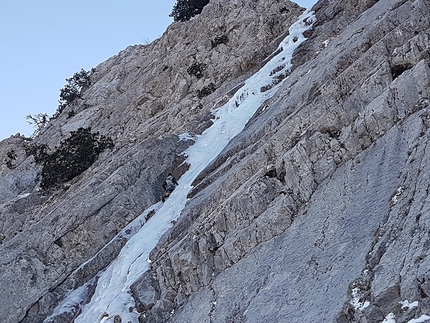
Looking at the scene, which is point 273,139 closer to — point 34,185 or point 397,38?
point 397,38

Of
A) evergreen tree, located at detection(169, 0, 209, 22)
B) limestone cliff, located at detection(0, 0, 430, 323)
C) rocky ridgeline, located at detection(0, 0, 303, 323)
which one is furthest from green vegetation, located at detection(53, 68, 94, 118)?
limestone cliff, located at detection(0, 0, 430, 323)

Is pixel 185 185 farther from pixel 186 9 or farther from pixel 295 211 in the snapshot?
pixel 186 9

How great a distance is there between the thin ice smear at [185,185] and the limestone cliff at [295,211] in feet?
2.00

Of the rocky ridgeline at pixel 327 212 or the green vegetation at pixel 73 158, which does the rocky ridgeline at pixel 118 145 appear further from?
the rocky ridgeline at pixel 327 212

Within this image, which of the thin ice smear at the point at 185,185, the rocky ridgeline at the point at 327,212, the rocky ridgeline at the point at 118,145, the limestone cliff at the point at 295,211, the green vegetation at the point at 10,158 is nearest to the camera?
the rocky ridgeline at the point at 327,212

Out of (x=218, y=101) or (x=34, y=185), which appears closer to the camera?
(x=218, y=101)

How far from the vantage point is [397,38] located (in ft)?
48.2

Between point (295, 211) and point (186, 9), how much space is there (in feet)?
132

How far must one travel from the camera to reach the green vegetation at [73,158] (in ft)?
91.8

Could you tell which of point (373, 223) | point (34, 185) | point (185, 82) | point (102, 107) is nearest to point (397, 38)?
point (373, 223)

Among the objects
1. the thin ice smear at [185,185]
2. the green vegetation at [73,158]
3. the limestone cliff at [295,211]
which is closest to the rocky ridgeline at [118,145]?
the limestone cliff at [295,211]

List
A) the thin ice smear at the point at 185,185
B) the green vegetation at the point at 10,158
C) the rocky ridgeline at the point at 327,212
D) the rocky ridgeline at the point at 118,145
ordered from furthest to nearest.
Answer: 1. the green vegetation at the point at 10,158
2. the rocky ridgeline at the point at 118,145
3. the thin ice smear at the point at 185,185
4. the rocky ridgeline at the point at 327,212

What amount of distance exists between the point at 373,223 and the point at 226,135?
13.2 meters

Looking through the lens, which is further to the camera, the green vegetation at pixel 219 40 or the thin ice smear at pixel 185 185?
the green vegetation at pixel 219 40
